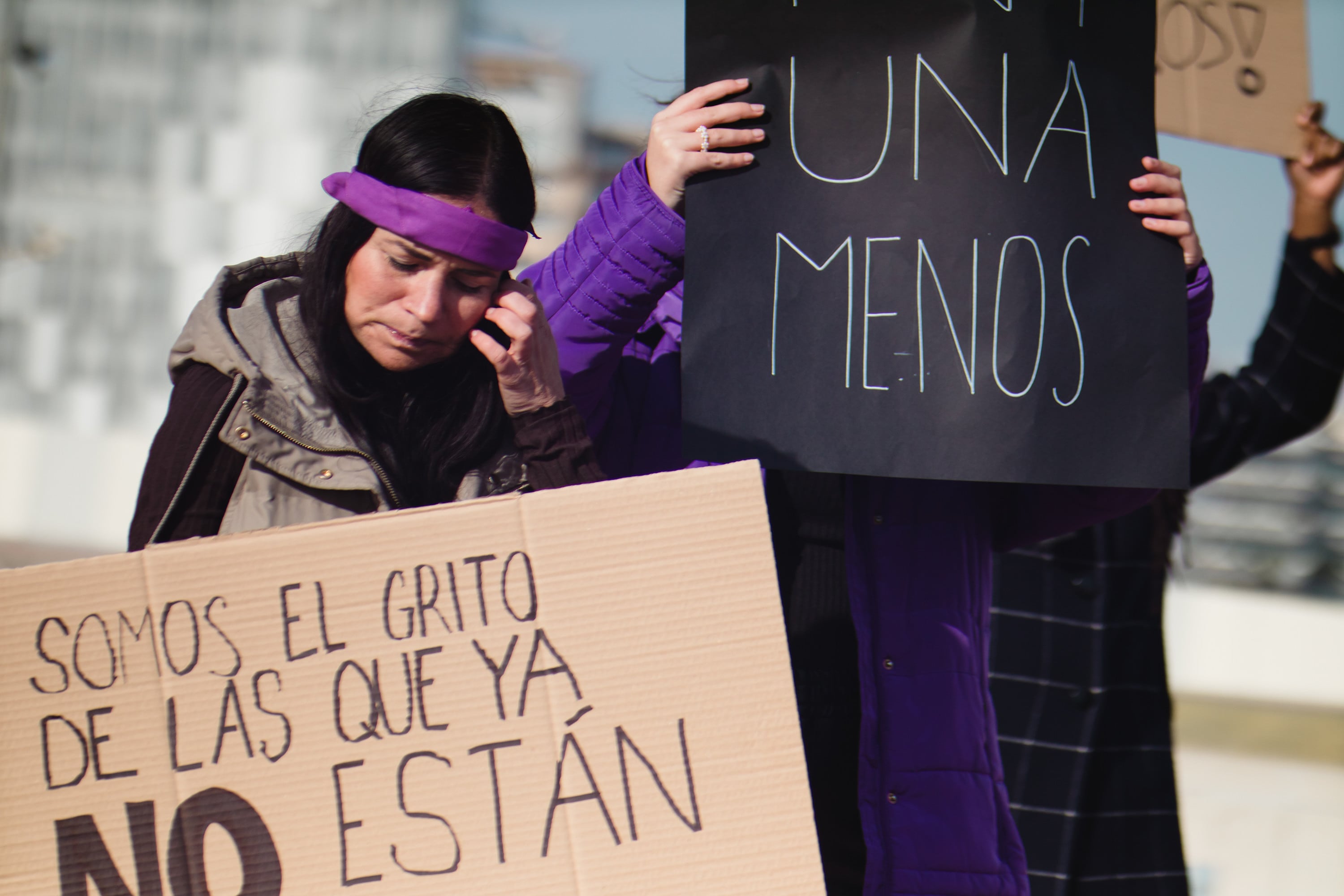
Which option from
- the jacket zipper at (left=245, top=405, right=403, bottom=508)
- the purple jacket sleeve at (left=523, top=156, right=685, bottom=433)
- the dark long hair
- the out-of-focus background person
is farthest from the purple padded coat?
the out-of-focus background person

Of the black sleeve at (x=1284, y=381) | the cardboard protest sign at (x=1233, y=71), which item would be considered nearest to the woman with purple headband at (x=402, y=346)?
the cardboard protest sign at (x=1233, y=71)

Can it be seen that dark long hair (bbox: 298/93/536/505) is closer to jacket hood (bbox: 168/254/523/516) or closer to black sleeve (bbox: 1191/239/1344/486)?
jacket hood (bbox: 168/254/523/516)

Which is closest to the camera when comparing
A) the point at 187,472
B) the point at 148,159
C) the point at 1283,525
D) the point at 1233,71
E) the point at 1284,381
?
the point at 187,472

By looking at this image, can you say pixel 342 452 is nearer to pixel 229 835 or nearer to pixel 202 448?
pixel 202 448

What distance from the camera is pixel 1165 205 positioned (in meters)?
1.33

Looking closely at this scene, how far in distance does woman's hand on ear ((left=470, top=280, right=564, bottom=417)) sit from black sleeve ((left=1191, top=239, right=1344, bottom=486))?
120 centimetres

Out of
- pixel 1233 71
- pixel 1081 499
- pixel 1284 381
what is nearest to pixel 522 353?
pixel 1081 499

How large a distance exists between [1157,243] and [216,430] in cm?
106

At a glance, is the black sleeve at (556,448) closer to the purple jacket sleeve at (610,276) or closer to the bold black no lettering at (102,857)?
the purple jacket sleeve at (610,276)

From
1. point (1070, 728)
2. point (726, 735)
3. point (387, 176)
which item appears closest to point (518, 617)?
point (726, 735)

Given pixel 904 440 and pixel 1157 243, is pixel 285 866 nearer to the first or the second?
pixel 904 440

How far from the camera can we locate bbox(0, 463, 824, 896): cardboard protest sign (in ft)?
3.33

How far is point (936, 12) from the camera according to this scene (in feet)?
4.34

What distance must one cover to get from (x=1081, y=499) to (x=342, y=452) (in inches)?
35.9
